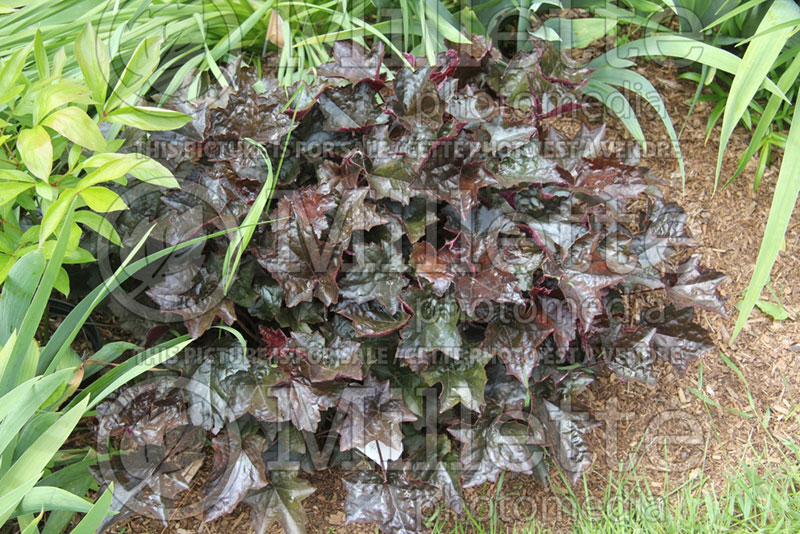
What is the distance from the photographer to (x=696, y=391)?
2.01 meters

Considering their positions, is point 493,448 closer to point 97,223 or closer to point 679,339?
point 679,339

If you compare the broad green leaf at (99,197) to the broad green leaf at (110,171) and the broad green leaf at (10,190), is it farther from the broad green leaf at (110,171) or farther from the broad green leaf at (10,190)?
the broad green leaf at (10,190)

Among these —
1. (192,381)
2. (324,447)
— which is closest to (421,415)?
(324,447)

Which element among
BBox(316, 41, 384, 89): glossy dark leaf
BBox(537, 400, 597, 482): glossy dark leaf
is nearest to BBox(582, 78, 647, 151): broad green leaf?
BBox(316, 41, 384, 89): glossy dark leaf

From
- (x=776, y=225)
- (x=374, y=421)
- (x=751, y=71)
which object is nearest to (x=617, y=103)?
(x=751, y=71)

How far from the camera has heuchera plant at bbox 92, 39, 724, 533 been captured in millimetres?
1562

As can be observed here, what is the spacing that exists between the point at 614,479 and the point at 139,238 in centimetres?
148

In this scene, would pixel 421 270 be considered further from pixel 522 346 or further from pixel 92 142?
pixel 92 142

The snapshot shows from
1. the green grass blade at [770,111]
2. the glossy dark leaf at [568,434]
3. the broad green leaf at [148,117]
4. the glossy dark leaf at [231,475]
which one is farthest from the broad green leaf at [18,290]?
the green grass blade at [770,111]

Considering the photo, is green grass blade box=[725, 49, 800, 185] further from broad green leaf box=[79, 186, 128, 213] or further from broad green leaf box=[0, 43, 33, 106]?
broad green leaf box=[0, 43, 33, 106]

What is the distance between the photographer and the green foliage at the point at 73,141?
123 cm

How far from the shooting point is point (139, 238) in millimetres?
1651

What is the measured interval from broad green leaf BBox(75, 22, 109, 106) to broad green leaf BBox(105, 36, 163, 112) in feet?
0.13

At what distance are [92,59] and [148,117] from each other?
15 centimetres
